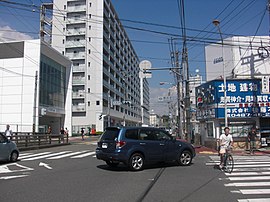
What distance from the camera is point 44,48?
46.2 m

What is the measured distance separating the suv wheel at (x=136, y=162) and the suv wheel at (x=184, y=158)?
2.03 m

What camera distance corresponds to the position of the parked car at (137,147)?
11281 mm

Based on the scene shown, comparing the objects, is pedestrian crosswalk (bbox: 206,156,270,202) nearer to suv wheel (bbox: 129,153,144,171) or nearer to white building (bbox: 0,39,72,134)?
suv wheel (bbox: 129,153,144,171)

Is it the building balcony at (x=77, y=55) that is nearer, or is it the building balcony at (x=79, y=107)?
the building balcony at (x=79, y=107)

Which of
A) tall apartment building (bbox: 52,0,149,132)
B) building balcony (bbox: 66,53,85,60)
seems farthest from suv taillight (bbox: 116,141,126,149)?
building balcony (bbox: 66,53,85,60)

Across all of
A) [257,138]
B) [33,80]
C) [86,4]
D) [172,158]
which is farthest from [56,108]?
[172,158]

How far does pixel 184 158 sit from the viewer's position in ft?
42.7

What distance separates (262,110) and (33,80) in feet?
108

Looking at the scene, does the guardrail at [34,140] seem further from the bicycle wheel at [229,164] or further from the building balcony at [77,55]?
the building balcony at [77,55]

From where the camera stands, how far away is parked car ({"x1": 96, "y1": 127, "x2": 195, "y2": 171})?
11.3m

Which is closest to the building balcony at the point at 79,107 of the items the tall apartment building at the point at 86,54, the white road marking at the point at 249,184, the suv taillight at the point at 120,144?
the tall apartment building at the point at 86,54

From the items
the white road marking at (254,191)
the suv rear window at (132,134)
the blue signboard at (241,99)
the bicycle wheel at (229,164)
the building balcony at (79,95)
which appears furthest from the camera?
the building balcony at (79,95)

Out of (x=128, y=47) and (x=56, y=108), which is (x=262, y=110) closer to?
(x=56, y=108)

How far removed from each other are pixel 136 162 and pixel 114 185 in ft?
9.55
